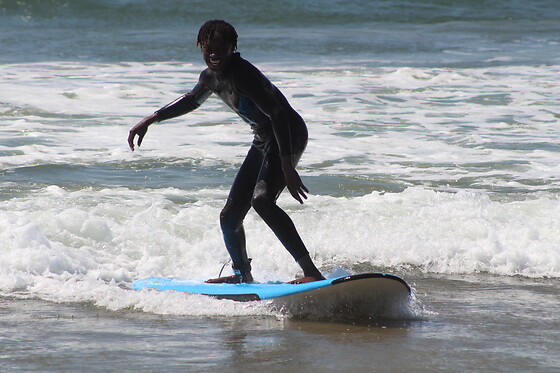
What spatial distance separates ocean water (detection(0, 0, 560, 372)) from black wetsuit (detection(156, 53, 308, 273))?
0.42m

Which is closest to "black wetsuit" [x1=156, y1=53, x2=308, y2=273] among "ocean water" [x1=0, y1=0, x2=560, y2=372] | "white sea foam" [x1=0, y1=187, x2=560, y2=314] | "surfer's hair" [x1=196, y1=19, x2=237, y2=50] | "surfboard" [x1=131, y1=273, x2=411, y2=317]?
"surfer's hair" [x1=196, y1=19, x2=237, y2=50]

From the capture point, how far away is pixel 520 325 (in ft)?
13.9

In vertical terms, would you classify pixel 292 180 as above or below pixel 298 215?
above

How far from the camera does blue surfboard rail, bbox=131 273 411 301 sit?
417 cm

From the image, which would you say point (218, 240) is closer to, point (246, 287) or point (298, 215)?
point (298, 215)

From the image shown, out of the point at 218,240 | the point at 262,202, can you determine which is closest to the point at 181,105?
the point at 262,202

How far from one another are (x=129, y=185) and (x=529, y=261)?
4.04 m

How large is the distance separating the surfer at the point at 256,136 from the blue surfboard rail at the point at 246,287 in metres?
0.12

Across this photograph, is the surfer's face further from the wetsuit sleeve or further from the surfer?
the wetsuit sleeve

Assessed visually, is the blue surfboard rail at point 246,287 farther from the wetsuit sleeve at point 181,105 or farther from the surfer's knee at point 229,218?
the wetsuit sleeve at point 181,105

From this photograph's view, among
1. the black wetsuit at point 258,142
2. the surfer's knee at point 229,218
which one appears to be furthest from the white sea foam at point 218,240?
the black wetsuit at point 258,142

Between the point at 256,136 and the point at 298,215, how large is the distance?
247 centimetres

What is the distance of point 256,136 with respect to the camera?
4.55 m

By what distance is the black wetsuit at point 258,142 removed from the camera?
13.9 feet
